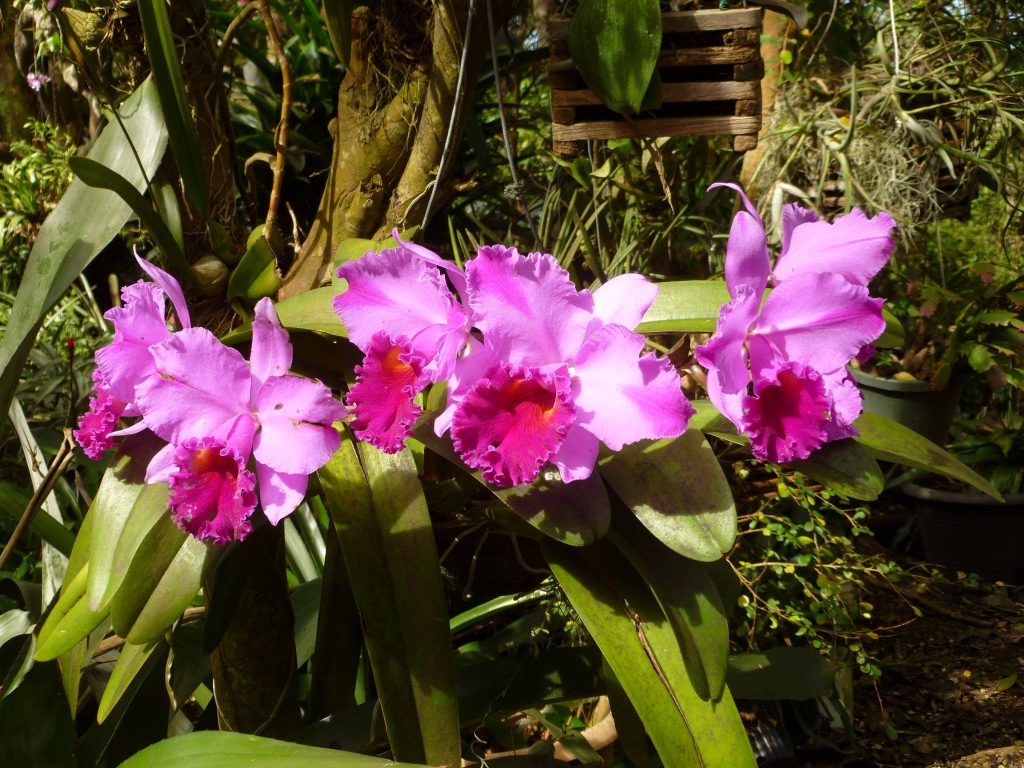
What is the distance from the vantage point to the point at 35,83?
1.60 metres

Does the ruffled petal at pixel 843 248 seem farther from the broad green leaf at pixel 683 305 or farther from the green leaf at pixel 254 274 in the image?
the green leaf at pixel 254 274

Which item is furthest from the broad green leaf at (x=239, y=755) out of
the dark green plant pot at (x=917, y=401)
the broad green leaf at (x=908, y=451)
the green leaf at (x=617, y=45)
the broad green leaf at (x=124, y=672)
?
the dark green plant pot at (x=917, y=401)

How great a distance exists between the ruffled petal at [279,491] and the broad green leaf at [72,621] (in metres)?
0.14

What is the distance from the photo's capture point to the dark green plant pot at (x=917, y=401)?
2090mm

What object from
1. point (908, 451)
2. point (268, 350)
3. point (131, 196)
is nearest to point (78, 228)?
point (131, 196)

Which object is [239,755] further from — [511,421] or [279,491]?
[511,421]

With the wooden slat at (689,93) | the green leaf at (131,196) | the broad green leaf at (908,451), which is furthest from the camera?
the wooden slat at (689,93)

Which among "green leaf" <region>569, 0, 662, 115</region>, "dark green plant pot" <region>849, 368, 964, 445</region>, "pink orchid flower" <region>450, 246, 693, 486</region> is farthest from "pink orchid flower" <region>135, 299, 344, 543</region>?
"dark green plant pot" <region>849, 368, 964, 445</region>

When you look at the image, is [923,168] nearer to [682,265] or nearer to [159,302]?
[682,265]

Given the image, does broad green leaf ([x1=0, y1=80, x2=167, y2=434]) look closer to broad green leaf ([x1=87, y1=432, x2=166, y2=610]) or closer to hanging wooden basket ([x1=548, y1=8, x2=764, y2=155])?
broad green leaf ([x1=87, y1=432, x2=166, y2=610])

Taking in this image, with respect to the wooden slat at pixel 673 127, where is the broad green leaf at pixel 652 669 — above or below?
below

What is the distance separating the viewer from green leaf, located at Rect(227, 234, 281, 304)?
83 centimetres

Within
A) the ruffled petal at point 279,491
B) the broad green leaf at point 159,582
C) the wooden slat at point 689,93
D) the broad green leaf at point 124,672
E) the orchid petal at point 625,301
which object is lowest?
the broad green leaf at point 124,672

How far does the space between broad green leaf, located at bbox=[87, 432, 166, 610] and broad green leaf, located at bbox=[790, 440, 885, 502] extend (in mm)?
479
